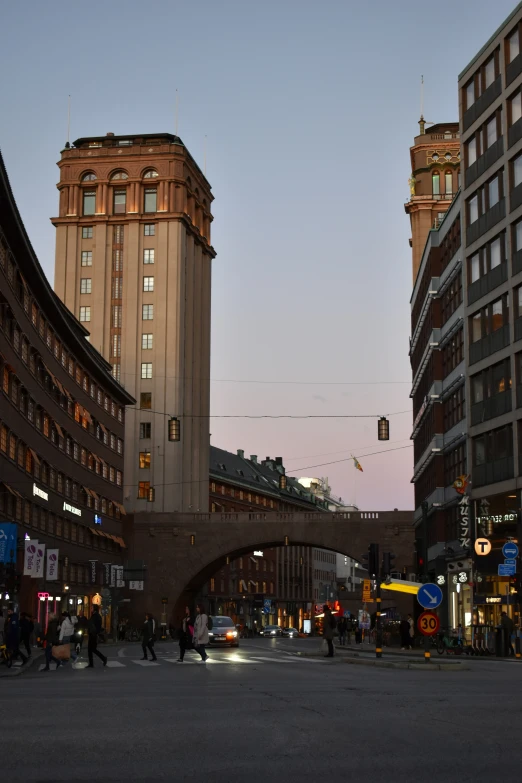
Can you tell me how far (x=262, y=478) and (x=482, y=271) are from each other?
Result: 11627 cm

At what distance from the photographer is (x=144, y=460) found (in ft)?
354

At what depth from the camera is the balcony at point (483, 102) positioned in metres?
53.8

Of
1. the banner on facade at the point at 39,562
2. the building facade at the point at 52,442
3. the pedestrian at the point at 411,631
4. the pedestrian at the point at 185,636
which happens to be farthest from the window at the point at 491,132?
the banner on facade at the point at 39,562

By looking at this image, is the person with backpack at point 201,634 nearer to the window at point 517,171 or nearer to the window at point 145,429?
the window at point 517,171

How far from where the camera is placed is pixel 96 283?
11125cm

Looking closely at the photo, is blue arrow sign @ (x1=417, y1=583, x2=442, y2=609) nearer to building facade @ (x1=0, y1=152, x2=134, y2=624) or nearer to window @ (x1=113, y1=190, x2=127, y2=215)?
building facade @ (x1=0, y1=152, x2=134, y2=624)

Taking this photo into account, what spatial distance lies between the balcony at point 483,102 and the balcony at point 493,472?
55.4 ft

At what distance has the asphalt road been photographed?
33.7 feet

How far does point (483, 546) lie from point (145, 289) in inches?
2561

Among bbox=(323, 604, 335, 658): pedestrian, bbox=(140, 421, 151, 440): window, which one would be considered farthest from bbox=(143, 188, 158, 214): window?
bbox=(323, 604, 335, 658): pedestrian

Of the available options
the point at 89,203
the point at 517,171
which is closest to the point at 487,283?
the point at 517,171

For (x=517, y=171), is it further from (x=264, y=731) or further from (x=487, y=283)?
(x=264, y=731)

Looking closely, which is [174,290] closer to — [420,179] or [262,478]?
[420,179]

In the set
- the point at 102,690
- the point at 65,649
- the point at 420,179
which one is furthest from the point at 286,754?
the point at 420,179
